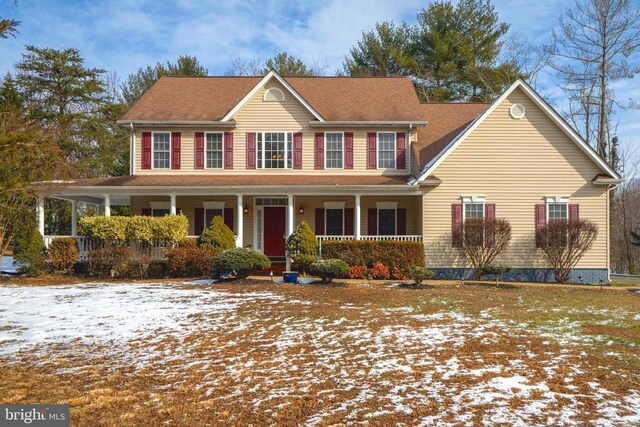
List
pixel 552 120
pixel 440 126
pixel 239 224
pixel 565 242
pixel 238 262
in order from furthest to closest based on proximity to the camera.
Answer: pixel 440 126
pixel 239 224
pixel 552 120
pixel 565 242
pixel 238 262

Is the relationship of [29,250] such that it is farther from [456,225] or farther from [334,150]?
[456,225]

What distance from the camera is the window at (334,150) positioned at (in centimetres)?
1938

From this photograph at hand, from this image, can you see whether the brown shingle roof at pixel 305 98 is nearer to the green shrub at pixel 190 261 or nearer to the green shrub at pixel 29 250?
the green shrub at pixel 29 250

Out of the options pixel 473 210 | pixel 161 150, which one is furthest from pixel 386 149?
pixel 161 150

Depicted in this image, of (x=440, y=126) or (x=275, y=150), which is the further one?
(x=440, y=126)

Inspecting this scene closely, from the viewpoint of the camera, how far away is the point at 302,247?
16047mm

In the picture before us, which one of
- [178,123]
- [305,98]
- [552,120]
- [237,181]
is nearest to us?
[552,120]

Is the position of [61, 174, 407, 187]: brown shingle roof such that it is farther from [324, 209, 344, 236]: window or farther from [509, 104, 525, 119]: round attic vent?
[509, 104, 525, 119]: round attic vent

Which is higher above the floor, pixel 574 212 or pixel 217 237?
pixel 574 212

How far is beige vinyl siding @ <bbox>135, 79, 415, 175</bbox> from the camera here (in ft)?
62.8

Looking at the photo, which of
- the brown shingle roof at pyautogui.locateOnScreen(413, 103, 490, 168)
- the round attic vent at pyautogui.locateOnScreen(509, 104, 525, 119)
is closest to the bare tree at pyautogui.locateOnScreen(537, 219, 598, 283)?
the round attic vent at pyautogui.locateOnScreen(509, 104, 525, 119)

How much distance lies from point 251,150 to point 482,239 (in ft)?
30.1

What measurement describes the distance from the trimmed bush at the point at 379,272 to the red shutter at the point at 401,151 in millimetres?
4915

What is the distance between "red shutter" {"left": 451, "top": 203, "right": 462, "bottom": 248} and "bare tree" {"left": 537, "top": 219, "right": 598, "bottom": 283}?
9.04 feet
